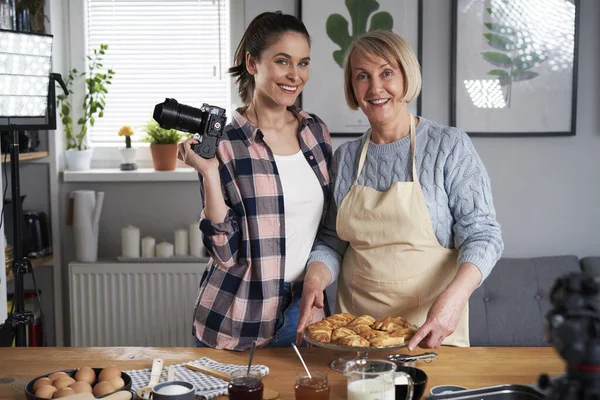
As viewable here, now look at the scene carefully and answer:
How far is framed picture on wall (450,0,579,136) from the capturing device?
3117 mm

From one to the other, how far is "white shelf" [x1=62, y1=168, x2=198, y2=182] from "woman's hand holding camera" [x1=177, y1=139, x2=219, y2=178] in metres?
1.60

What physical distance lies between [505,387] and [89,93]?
2.62 meters

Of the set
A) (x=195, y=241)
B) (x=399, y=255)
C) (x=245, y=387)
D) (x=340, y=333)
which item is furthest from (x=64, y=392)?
(x=195, y=241)

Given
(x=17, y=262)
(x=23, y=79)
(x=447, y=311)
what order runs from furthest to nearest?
1. (x=17, y=262)
2. (x=23, y=79)
3. (x=447, y=311)

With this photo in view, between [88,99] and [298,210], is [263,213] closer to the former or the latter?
[298,210]

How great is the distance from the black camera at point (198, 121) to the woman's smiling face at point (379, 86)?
403 mm

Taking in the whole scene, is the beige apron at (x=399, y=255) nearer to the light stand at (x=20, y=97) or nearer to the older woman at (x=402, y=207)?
the older woman at (x=402, y=207)

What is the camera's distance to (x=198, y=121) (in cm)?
176

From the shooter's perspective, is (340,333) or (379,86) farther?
(379,86)

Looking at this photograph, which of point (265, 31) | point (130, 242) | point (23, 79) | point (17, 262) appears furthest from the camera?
point (130, 242)

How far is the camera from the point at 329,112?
3.23m

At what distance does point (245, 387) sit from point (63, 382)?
375mm

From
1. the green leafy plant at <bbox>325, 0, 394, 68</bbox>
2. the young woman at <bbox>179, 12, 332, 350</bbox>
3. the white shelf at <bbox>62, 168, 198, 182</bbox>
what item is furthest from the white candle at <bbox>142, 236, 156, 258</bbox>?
the young woman at <bbox>179, 12, 332, 350</bbox>

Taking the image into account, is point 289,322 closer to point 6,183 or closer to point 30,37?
point 30,37
